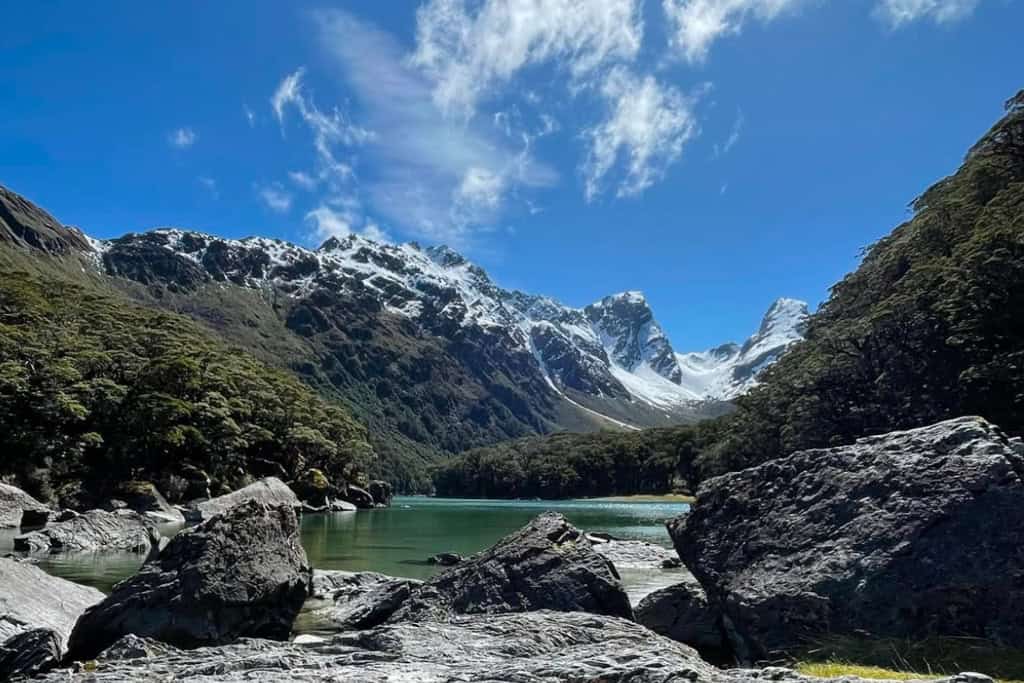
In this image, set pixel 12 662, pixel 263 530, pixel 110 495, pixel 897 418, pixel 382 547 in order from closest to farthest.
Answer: pixel 12 662
pixel 263 530
pixel 382 547
pixel 897 418
pixel 110 495

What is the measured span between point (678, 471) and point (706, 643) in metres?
171

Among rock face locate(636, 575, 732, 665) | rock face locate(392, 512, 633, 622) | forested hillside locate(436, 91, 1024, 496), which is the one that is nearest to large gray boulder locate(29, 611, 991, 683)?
rock face locate(392, 512, 633, 622)

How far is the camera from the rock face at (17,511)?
4834 centimetres

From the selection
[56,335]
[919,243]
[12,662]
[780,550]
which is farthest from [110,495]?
[919,243]

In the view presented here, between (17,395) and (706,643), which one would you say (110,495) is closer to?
(17,395)

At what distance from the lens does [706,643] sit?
56.3 feet

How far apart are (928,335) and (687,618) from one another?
51821 millimetres

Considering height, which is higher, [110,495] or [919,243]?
[919,243]

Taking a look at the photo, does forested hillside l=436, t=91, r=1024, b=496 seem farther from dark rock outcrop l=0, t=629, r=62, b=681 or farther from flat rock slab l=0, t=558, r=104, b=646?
dark rock outcrop l=0, t=629, r=62, b=681

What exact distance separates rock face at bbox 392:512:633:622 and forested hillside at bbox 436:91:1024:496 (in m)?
37.1

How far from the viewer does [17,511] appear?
1961 inches

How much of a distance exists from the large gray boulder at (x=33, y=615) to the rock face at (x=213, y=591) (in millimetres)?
1178

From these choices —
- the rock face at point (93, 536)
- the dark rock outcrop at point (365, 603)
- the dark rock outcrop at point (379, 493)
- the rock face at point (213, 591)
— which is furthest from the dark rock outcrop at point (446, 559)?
the dark rock outcrop at point (379, 493)

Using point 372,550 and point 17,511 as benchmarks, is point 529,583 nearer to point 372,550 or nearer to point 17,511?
point 372,550
